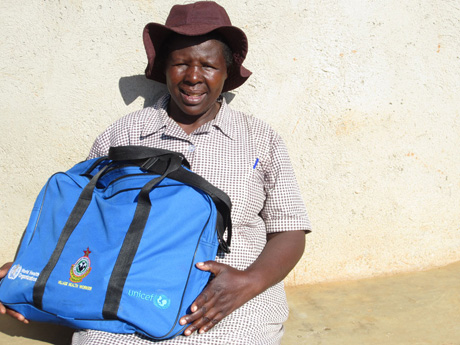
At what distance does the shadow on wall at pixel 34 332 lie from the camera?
2354 mm

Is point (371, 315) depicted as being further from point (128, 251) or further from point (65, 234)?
point (65, 234)

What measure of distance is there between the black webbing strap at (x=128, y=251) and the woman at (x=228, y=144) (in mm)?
433

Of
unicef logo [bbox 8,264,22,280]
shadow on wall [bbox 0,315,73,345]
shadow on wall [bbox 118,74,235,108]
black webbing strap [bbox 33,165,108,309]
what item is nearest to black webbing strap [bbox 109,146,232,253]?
black webbing strap [bbox 33,165,108,309]

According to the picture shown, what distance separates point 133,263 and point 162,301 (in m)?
0.17

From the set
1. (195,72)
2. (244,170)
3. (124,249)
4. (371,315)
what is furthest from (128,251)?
(371,315)

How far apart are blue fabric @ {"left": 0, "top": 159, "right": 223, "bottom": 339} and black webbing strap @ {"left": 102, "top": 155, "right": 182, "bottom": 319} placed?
0.02 meters

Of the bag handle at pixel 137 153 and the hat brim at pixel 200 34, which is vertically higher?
the hat brim at pixel 200 34

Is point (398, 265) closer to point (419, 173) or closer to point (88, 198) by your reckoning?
point (419, 173)

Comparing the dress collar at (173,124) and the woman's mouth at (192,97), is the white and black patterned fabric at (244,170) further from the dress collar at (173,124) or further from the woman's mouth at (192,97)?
the woman's mouth at (192,97)

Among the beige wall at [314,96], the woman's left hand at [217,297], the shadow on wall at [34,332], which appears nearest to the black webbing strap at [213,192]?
the woman's left hand at [217,297]

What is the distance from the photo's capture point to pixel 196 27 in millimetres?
2145

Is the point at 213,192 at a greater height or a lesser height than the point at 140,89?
lesser

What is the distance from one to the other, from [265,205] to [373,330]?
2.82 feet

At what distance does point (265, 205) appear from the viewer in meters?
2.23
